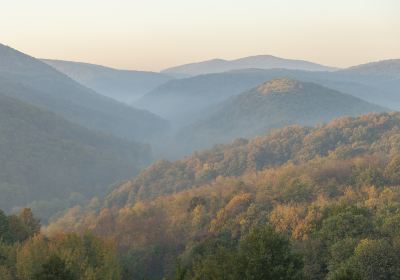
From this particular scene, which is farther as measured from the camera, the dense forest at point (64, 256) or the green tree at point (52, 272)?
the dense forest at point (64, 256)

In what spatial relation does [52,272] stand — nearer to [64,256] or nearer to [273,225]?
[64,256]

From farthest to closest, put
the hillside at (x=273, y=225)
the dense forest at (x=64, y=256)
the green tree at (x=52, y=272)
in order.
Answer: the dense forest at (x=64, y=256) < the hillside at (x=273, y=225) < the green tree at (x=52, y=272)

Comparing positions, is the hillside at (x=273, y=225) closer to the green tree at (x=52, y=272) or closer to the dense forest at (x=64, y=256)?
the green tree at (x=52, y=272)

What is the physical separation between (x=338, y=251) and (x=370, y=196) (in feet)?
155

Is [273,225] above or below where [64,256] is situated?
below

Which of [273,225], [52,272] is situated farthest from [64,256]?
[273,225]

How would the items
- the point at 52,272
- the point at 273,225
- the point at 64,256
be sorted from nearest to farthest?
the point at 52,272 < the point at 64,256 < the point at 273,225

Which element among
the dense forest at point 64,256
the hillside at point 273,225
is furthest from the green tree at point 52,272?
the dense forest at point 64,256

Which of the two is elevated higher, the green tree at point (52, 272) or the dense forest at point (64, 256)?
the green tree at point (52, 272)

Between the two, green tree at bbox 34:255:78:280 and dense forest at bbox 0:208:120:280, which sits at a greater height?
green tree at bbox 34:255:78:280

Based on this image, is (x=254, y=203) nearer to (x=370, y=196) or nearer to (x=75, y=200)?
(x=370, y=196)

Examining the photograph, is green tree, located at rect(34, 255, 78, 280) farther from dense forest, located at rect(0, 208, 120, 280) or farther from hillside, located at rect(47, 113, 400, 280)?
dense forest, located at rect(0, 208, 120, 280)

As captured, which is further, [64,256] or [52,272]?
[64,256]

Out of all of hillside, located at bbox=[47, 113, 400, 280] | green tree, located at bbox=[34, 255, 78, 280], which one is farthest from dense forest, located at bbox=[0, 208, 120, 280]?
green tree, located at bbox=[34, 255, 78, 280]
